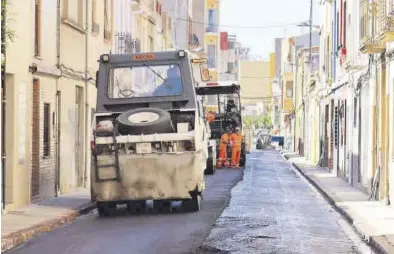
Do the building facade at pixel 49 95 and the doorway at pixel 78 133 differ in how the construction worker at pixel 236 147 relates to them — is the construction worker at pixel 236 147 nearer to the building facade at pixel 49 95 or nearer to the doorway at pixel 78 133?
the building facade at pixel 49 95

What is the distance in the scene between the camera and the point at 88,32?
89.1ft

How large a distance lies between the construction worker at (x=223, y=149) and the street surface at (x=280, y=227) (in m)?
15.7

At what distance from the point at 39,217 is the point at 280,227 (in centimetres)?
451

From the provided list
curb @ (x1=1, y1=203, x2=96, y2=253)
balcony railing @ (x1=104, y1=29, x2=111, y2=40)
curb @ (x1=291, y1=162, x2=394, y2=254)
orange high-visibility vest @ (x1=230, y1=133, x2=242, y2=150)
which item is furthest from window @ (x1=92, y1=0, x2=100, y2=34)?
orange high-visibility vest @ (x1=230, y1=133, x2=242, y2=150)

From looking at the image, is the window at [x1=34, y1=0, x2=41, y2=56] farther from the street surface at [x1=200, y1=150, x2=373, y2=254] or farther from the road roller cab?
the street surface at [x1=200, y1=150, x2=373, y2=254]

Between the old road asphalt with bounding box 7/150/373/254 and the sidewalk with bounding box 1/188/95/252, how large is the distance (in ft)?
0.65

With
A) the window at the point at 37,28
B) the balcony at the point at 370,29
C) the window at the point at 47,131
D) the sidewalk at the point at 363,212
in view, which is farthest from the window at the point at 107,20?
the window at the point at 37,28

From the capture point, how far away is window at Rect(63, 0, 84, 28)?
24.6 m

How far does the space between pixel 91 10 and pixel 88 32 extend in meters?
0.97

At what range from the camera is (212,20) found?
4341 inches

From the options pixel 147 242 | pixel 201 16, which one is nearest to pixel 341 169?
pixel 147 242

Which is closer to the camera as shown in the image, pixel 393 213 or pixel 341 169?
pixel 393 213

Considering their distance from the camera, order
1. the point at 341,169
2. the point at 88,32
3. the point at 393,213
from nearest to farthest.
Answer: the point at 393,213
the point at 88,32
the point at 341,169

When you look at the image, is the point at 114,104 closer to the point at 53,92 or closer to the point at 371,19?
the point at 53,92
